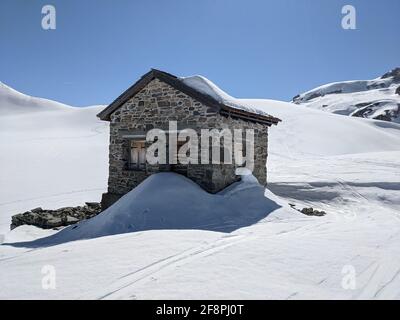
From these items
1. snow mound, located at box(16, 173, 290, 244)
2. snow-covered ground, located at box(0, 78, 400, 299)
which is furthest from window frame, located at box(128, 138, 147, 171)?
snow-covered ground, located at box(0, 78, 400, 299)

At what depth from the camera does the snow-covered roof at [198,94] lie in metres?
11.3

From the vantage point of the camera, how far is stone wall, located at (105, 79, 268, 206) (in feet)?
36.8

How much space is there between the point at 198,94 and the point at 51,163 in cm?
2106

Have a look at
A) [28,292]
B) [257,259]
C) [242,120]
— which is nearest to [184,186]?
[242,120]

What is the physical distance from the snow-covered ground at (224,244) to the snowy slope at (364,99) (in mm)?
56232

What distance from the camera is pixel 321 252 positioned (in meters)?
5.84

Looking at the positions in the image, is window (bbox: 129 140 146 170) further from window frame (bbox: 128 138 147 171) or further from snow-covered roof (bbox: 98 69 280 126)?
snow-covered roof (bbox: 98 69 280 126)

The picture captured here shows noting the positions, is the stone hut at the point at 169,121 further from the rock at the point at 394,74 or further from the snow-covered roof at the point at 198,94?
the rock at the point at 394,74

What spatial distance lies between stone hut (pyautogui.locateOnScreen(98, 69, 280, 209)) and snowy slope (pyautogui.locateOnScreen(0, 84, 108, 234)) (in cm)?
563

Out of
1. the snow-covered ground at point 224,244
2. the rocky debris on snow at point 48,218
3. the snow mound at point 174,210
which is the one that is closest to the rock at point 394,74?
the snow-covered ground at point 224,244

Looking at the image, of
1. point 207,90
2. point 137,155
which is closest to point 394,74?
point 207,90

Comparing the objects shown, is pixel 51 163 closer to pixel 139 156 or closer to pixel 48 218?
pixel 48 218
